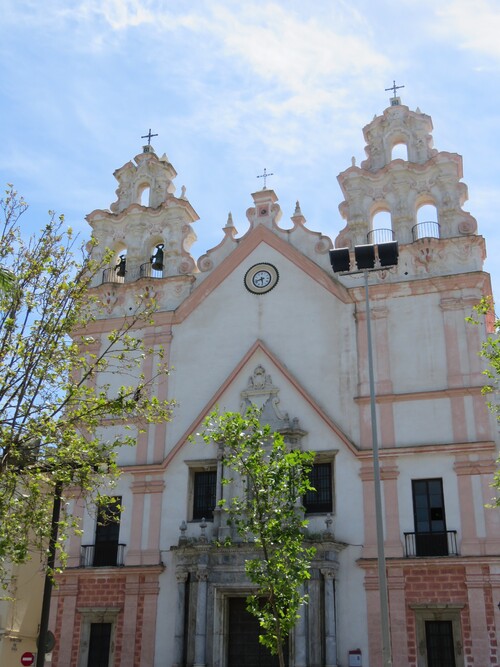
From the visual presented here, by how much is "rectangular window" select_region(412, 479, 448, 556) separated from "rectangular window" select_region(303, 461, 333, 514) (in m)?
2.73

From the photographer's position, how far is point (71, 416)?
17.5 metres

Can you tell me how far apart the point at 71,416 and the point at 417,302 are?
1367 centimetres

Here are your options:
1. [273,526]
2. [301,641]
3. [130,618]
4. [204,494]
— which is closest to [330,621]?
[301,641]

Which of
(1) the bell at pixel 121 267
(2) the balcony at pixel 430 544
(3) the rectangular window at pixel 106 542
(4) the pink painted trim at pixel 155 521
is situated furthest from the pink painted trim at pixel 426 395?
(1) the bell at pixel 121 267

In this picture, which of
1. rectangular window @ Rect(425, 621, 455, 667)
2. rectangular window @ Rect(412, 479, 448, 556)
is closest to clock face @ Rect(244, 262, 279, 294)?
rectangular window @ Rect(412, 479, 448, 556)

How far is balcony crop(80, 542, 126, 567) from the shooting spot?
2695 centimetres

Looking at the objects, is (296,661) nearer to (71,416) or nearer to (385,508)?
(385,508)

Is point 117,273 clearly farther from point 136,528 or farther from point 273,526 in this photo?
point 273,526

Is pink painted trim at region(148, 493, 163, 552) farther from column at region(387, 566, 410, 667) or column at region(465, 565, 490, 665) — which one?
column at region(465, 565, 490, 665)

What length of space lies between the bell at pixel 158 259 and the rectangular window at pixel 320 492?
10615 mm

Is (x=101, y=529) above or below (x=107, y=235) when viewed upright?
below

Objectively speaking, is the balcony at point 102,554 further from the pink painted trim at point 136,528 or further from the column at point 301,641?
the column at point 301,641

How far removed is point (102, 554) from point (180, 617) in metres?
4.05

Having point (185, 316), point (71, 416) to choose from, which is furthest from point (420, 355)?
point (71, 416)
